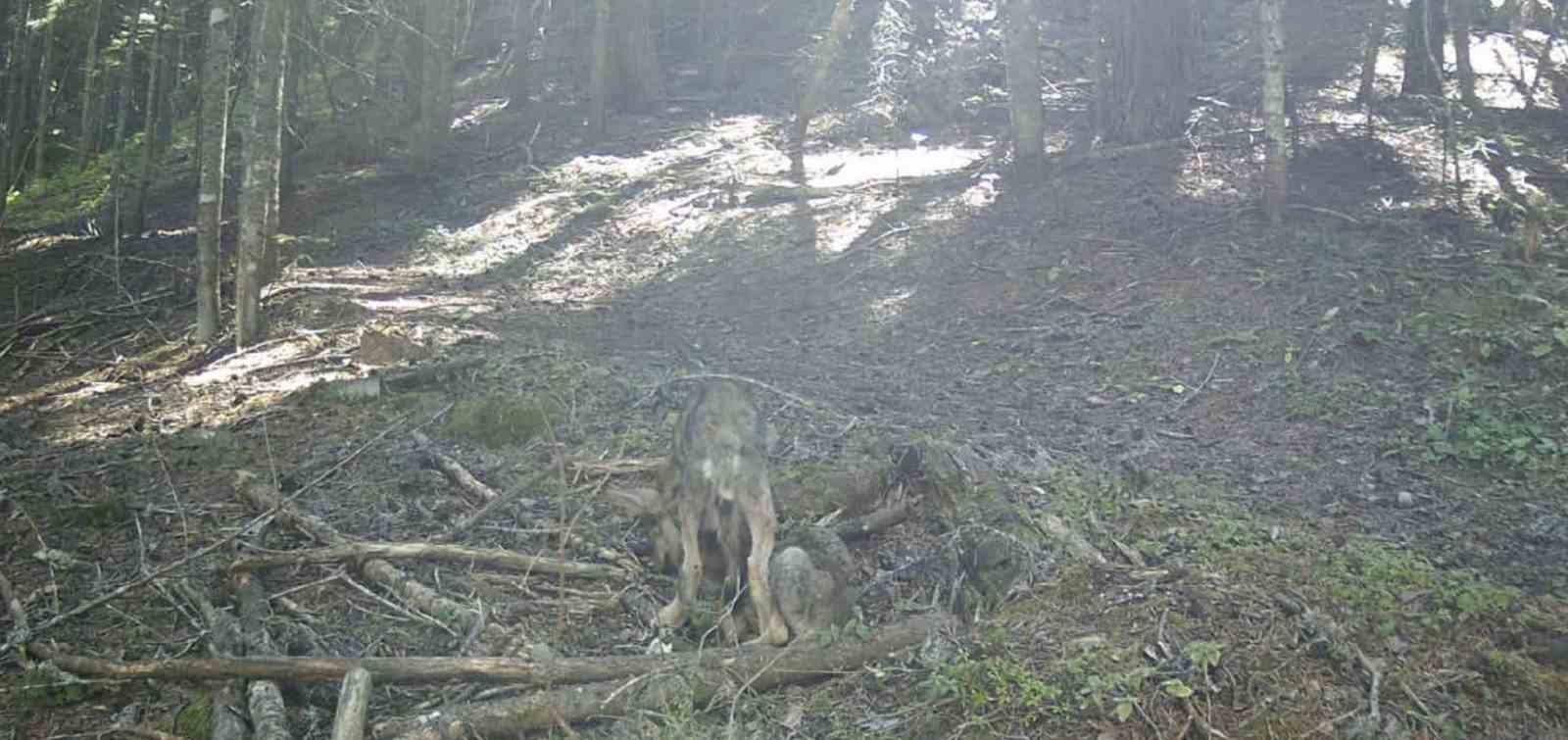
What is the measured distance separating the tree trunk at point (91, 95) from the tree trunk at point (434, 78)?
6.01m

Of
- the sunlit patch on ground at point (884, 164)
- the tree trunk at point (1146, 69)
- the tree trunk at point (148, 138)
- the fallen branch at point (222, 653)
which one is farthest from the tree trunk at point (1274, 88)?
the tree trunk at point (148, 138)

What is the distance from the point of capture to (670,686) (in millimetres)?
6281

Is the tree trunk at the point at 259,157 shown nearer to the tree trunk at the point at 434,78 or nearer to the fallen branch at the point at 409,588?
the fallen branch at the point at 409,588

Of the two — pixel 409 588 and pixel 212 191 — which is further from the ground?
pixel 212 191

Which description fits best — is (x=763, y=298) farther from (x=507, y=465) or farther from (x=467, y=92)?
(x=467, y=92)

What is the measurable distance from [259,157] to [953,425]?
26.2 ft

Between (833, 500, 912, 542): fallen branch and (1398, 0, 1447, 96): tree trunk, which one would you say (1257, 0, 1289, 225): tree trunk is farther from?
(833, 500, 912, 542): fallen branch

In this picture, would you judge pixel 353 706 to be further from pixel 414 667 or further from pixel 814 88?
pixel 814 88

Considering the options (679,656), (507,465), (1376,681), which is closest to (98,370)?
(507,465)

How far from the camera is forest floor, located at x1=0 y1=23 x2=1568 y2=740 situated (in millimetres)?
6527

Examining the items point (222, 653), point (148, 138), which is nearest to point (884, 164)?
point (148, 138)

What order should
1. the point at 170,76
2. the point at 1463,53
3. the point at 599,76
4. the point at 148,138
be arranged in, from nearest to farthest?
the point at 1463,53 → the point at 148,138 → the point at 599,76 → the point at 170,76

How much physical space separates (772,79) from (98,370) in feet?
47.7

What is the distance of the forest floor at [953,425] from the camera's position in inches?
257
